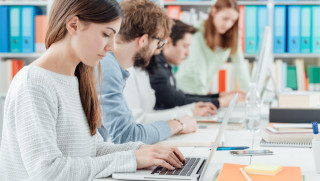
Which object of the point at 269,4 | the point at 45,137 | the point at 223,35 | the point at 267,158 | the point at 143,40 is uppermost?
the point at 269,4

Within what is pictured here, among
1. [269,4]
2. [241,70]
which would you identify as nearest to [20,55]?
[241,70]

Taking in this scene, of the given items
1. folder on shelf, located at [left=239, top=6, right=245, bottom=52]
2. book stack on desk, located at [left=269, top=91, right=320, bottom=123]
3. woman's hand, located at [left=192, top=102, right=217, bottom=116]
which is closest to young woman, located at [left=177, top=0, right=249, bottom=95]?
folder on shelf, located at [left=239, top=6, right=245, bottom=52]

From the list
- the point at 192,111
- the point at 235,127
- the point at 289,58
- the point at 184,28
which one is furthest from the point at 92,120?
the point at 289,58

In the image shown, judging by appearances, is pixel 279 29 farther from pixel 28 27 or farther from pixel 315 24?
pixel 28 27

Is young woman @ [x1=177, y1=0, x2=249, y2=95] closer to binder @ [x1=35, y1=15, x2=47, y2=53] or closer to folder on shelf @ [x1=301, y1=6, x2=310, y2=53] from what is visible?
folder on shelf @ [x1=301, y1=6, x2=310, y2=53]

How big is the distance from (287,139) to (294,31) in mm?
2031

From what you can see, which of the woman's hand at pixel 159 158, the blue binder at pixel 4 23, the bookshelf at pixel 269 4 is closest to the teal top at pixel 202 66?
the bookshelf at pixel 269 4

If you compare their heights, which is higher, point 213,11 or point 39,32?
point 213,11

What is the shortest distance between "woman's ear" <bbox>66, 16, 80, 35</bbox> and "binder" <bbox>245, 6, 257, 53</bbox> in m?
2.39

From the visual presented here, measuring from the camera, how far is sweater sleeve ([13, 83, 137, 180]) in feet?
3.06

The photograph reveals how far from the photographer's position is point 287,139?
1428 millimetres

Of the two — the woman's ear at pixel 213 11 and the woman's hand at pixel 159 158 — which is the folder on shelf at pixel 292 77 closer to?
the woman's ear at pixel 213 11

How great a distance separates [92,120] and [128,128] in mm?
239

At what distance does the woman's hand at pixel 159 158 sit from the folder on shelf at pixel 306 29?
245cm
